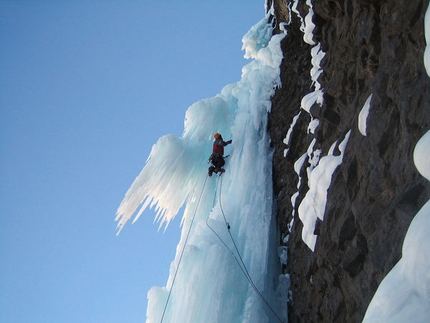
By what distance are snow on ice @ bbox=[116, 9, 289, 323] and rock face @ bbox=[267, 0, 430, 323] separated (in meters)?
0.52

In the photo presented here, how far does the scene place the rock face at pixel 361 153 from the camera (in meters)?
2.70

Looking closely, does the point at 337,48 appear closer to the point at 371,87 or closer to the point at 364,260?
the point at 371,87

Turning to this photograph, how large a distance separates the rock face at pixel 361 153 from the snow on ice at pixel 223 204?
0.52 metres

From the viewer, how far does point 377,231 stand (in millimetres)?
2922

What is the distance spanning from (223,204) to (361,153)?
389cm

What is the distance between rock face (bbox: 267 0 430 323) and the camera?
8.86 feet

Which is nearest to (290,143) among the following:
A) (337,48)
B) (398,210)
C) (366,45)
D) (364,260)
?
(337,48)

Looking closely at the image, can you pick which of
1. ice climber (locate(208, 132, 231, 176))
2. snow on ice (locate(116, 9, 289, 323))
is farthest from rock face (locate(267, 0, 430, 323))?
ice climber (locate(208, 132, 231, 176))

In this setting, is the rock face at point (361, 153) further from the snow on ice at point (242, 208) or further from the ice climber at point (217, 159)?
the ice climber at point (217, 159)

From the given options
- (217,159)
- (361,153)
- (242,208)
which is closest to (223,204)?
(242,208)

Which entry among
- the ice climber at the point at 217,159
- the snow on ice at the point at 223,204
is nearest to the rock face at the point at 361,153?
the snow on ice at the point at 223,204

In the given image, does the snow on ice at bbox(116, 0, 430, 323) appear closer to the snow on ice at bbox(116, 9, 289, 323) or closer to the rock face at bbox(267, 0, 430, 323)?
the snow on ice at bbox(116, 9, 289, 323)

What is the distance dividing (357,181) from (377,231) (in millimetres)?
633

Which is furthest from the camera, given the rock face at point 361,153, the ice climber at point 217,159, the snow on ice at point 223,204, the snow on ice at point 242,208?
the ice climber at point 217,159
